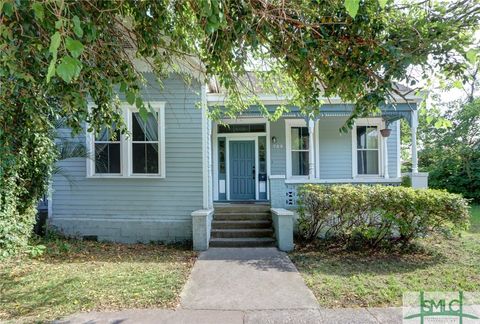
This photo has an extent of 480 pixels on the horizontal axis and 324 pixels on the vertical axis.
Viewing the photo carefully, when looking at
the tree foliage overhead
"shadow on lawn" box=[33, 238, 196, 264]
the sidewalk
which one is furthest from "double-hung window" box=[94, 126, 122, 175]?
the sidewalk

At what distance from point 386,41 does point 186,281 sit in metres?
4.31

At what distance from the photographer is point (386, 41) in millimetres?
3348

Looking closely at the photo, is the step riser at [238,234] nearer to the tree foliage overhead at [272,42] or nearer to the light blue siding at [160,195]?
the light blue siding at [160,195]

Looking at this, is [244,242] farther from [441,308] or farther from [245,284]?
[441,308]

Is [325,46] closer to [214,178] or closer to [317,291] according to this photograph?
[317,291]

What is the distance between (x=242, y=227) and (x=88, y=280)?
3.98 m

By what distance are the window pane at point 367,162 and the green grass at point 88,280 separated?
654 cm

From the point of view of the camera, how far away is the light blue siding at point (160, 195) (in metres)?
8.07

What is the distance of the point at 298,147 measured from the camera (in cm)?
1088

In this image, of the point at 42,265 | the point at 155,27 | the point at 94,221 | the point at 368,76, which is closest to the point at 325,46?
the point at 368,76

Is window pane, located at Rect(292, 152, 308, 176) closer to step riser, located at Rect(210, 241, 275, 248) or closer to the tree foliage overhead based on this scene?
step riser, located at Rect(210, 241, 275, 248)

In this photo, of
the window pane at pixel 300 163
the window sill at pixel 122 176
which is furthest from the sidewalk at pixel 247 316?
the window pane at pixel 300 163

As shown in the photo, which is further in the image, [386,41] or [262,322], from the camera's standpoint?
[262,322]

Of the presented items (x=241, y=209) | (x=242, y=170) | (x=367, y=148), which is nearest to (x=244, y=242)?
(x=241, y=209)
